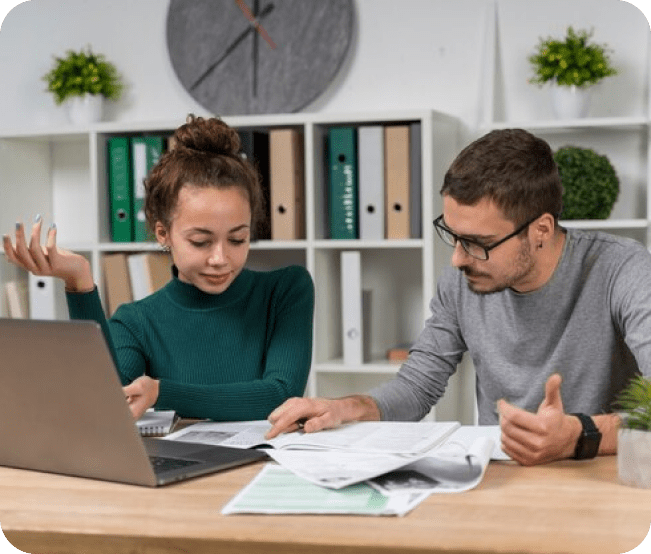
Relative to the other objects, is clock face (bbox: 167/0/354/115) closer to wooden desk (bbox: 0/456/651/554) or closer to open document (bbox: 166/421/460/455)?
open document (bbox: 166/421/460/455)

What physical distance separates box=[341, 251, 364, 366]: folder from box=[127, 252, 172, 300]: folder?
602mm

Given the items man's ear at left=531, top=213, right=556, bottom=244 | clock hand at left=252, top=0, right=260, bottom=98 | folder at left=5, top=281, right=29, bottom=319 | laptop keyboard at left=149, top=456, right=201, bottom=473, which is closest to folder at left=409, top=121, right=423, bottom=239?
clock hand at left=252, top=0, right=260, bottom=98

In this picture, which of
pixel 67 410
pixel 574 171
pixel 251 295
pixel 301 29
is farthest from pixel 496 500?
pixel 301 29

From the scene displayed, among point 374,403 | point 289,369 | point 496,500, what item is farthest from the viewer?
point 289,369

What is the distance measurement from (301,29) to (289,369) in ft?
5.74

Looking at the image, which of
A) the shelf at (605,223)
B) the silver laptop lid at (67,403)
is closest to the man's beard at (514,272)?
the silver laptop lid at (67,403)

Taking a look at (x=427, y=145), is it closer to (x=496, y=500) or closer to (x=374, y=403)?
(x=374, y=403)

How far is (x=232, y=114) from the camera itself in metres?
3.56

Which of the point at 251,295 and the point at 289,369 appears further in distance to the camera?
the point at 251,295

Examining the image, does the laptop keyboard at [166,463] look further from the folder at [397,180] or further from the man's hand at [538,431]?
the folder at [397,180]

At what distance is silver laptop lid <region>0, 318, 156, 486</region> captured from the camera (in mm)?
1322

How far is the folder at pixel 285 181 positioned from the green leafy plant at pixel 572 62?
2.45 feet

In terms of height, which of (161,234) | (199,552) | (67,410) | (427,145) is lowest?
(199,552)

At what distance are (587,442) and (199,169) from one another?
3.11 ft
